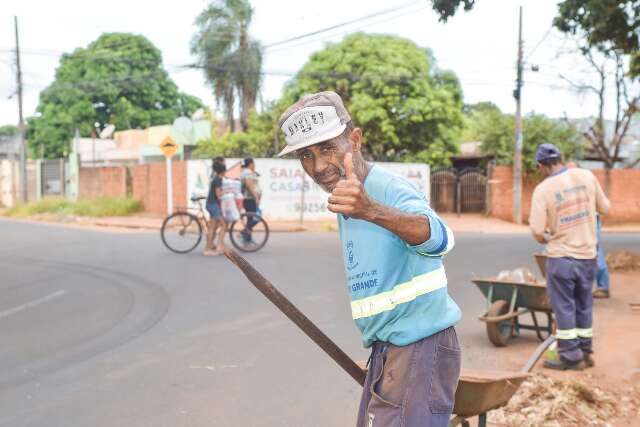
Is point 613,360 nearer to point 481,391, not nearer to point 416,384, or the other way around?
point 481,391

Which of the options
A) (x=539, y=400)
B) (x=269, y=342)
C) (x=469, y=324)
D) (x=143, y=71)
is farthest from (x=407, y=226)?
(x=143, y=71)

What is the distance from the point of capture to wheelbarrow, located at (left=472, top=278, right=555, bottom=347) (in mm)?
6610

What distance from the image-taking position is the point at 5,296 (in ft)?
28.9

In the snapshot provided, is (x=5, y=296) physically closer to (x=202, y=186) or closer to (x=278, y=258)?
(x=278, y=258)

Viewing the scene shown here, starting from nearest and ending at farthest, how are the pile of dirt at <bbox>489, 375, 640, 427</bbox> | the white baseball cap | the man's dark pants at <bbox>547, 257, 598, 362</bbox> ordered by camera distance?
the white baseball cap < the pile of dirt at <bbox>489, 375, 640, 427</bbox> < the man's dark pants at <bbox>547, 257, 598, 362</bbox>

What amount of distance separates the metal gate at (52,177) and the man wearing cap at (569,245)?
30.9 m

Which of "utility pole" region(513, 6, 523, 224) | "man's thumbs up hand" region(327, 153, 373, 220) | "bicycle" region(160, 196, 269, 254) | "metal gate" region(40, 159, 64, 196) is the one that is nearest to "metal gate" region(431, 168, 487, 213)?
"utility pole" region(513, 6, 523, 224)

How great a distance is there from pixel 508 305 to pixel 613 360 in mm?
1130

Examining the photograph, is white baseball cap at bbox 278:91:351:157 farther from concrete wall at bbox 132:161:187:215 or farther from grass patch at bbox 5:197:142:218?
grass patch at bbox 5:197:142:218

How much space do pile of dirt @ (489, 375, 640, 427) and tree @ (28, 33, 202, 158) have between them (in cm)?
4546

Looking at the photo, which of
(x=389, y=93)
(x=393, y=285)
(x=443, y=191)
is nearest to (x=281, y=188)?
(x=389, y=93)

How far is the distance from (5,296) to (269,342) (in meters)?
4.25

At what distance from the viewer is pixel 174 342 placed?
255 inches

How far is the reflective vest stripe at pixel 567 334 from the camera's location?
568 cm
